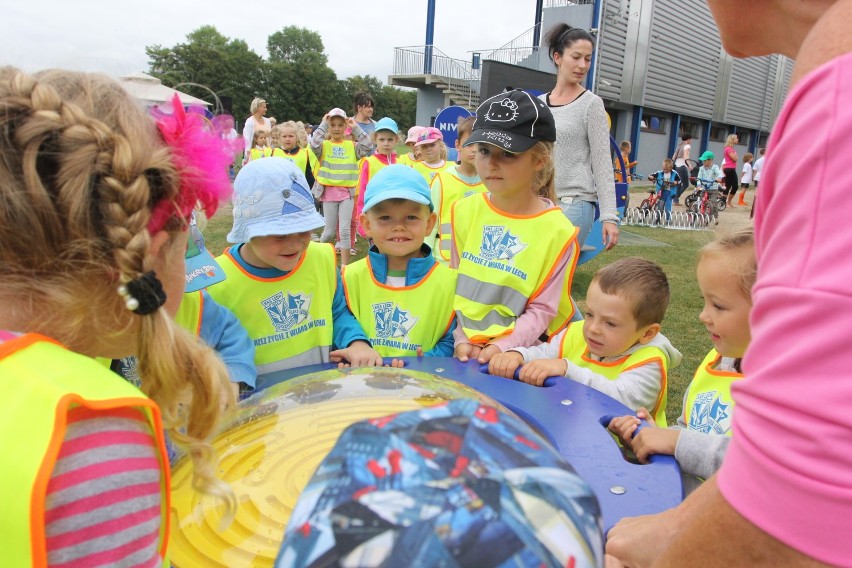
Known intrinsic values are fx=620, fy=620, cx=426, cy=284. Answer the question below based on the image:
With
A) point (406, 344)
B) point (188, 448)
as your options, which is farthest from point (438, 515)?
point (406, 344)

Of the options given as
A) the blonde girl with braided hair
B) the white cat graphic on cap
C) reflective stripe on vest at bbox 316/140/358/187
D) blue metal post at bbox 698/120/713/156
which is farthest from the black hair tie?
blue metal post at bbox 698/120/713/156

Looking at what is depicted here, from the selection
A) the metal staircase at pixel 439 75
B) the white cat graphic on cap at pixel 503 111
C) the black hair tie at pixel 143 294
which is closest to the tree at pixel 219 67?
the metal staircase at pixel 439 75

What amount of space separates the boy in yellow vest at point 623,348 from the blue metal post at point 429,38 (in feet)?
83.6

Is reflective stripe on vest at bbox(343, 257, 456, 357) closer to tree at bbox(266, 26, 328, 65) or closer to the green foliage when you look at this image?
the green foliage

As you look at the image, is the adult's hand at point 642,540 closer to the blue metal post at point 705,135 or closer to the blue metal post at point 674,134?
the blue metal post at point 674,134

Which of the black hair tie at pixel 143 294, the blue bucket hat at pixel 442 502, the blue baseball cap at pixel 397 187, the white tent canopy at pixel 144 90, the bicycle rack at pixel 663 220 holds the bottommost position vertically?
the bicycle rack at pixel 663 220

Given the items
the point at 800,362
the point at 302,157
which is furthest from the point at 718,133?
the point at 800,362

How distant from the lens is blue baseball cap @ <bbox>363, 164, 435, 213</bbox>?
8.70 ft

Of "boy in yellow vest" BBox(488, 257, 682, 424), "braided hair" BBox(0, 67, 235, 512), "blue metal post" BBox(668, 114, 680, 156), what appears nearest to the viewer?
"braided hair" BBox(0, 67, 235, 512)

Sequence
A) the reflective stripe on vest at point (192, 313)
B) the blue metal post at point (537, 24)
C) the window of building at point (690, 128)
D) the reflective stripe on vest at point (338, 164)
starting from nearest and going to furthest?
1. the reflective stripe on vest at point (192, 313)
2. the reflective stripe on vest at point (338, 164)
3. the blue metal post at point (537, 24)
4. the window of building at point (690, 128)

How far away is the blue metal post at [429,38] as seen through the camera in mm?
25469

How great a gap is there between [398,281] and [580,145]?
2.18 meters

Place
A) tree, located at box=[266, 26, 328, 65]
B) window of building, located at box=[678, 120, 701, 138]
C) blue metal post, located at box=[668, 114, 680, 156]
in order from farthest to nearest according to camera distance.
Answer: tree, located at box=[266, 26, 328, 65]
window of building, located at box=[678, 120, 701, 138]
blue metal post, located at box=[668, 114, 680, 156]

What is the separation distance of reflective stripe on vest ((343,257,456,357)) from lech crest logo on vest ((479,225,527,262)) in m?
0.29
